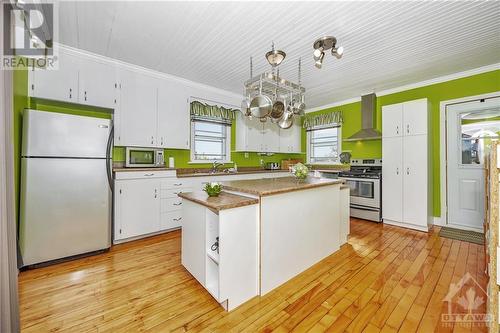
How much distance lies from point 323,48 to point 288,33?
0.50 metres

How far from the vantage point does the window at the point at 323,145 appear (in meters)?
5.42

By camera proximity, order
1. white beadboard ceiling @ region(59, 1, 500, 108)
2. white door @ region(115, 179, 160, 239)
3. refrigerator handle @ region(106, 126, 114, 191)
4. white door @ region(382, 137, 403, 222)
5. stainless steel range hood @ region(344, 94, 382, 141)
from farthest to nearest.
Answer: stainless steel range hood @ region(344, 94, 382, 141) → white door @ region(382, 137, 403, 222) → white door @ region(115, 179, 160, 239) → refrigerator handle @ region(106, 126, 114, 191) → white beadboard ceiling @ region(59, 1, 500, 108)

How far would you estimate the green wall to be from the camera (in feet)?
11.0

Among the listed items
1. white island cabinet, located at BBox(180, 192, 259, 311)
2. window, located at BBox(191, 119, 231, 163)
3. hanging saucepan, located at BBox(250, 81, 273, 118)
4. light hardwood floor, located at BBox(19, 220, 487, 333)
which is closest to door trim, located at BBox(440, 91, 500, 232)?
light hardwood floor, located at BBox(19, 220, 487, 333)

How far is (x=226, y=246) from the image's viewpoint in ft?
5.52

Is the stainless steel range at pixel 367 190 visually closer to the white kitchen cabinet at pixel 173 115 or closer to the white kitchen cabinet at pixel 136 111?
the white kitchen cabinet at pixel 173 115

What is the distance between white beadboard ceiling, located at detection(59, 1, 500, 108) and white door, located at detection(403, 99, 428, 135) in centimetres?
52

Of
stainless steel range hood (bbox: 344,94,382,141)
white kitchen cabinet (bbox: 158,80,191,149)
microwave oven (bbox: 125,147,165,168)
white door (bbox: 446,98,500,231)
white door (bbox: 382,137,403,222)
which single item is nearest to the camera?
microwave oven (bbox: 125,147,165,168)

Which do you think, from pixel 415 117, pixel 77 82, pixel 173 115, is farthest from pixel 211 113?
pixel 415 117

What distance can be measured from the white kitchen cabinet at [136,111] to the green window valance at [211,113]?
2.65 ft

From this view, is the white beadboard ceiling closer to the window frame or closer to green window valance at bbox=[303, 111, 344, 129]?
green window valance at bbox=[303, 111, 344, 129]

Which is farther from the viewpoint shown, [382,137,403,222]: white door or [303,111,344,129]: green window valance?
[303,111,344,129]: green window valance

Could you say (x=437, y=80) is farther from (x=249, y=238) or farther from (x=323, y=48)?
(x=249, y=238)

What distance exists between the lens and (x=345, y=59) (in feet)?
10.1
